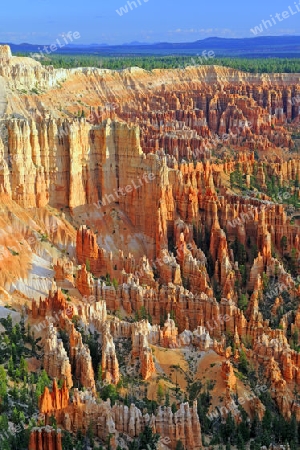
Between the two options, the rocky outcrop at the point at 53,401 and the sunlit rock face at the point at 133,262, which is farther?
the sunlit rock face at the point at 133,262

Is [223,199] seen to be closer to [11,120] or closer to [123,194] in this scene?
→ [123,194]

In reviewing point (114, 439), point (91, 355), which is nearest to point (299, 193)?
point (91, 355)

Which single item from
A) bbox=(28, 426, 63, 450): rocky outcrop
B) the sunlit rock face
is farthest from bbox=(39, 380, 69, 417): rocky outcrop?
Result: bbox=(28, 426, 63, 450): rocky outcrop

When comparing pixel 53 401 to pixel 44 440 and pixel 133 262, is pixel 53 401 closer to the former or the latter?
pixel 44 440

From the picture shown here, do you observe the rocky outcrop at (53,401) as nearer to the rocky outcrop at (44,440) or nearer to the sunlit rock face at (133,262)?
the sunlit rock face at (133,262)

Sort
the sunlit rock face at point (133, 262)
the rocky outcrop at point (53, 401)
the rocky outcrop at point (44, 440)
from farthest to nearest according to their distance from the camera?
the sunlit rock face at point (133, 262)
the rocky outcrop at point (53, 401)
the rocky outcrop at point (44, 440)

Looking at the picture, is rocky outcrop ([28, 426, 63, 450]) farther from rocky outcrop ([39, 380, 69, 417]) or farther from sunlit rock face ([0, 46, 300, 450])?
rocky outcrop ([39, 380, 69, 417])

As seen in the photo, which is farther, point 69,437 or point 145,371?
point 145,371

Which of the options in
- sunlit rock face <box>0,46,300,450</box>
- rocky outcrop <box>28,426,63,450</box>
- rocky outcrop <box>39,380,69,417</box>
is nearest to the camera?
rocky outcrop <box>28,426,63,450</box>

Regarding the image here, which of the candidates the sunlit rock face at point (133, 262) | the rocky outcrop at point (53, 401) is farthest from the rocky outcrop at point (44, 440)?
the rocky outcrop at point (53, 401)

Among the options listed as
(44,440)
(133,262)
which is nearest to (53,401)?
(44,440)

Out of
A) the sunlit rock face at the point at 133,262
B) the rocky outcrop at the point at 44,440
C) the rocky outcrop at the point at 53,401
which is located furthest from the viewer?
the sunlit rock face at the point at 133,262
